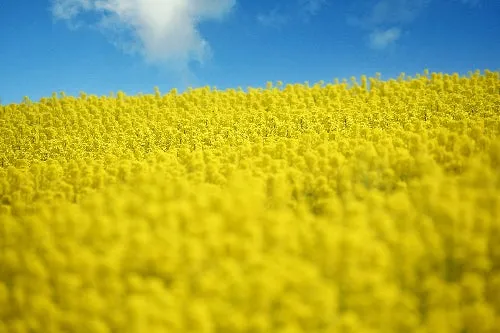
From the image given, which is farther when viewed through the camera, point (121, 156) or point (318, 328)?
point (121, 156)

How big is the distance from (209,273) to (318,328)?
1.08 m

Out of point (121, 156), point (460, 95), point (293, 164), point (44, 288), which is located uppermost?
point (460, 95)

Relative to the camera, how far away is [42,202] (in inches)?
323

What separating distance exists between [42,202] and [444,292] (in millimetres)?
6510

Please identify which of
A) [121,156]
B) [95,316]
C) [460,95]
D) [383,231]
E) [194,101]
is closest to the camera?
[95,316]

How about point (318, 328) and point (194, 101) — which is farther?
point (194, 101)

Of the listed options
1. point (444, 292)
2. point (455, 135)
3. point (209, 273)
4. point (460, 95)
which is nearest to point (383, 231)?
point (444, 292)

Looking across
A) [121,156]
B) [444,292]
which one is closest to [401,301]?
[444,292]

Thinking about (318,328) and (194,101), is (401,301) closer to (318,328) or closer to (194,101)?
(318,328)

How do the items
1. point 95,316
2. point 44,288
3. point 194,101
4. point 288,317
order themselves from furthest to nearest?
point 194,101 → point 44,288 → point 95,316 → point 288,317

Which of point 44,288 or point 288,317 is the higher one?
point 44,288

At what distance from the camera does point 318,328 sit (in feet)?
13.5

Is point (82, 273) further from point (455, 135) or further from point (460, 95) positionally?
point (460, 95)

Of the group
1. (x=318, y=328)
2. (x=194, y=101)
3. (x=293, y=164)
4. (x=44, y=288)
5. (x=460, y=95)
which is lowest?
(x=318, y=328)
